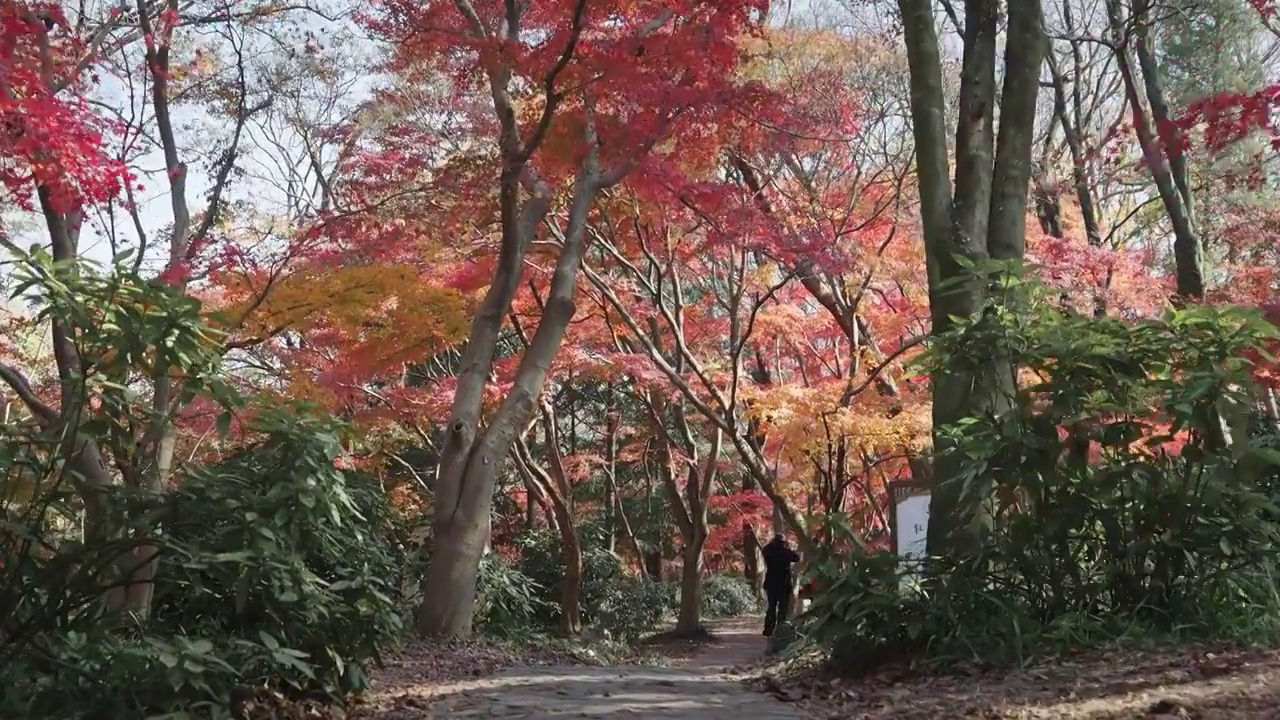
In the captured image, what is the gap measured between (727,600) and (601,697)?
695 inches

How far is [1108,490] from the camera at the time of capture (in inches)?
196

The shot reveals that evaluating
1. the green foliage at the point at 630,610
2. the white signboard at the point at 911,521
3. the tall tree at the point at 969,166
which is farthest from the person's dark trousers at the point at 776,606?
the tall tree at the point at 969,166

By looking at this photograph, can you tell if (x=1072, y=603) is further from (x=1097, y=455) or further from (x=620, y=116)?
(x=620, y=116)

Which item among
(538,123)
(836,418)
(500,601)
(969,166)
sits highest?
(538,123)

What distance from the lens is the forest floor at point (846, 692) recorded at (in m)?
3.83

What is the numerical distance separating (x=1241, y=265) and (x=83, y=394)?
1455cm

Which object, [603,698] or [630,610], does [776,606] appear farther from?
[603,698]

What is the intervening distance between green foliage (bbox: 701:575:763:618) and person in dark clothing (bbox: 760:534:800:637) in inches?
392

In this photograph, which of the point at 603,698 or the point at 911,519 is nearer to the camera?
the point at 603,698

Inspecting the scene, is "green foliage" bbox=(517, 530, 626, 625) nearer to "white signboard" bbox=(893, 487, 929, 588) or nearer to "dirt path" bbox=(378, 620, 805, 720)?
"white signboard" bbox=(893, 487, 929, 588)

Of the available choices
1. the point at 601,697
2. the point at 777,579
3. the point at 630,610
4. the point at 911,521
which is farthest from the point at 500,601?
the point at 630,610

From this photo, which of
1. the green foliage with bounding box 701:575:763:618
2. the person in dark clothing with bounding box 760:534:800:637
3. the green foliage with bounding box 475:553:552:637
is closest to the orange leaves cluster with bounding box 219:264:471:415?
the green foliage with bounding box 475:553:552:637

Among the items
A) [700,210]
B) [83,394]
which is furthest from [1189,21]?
[83,394]

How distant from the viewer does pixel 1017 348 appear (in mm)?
5137
